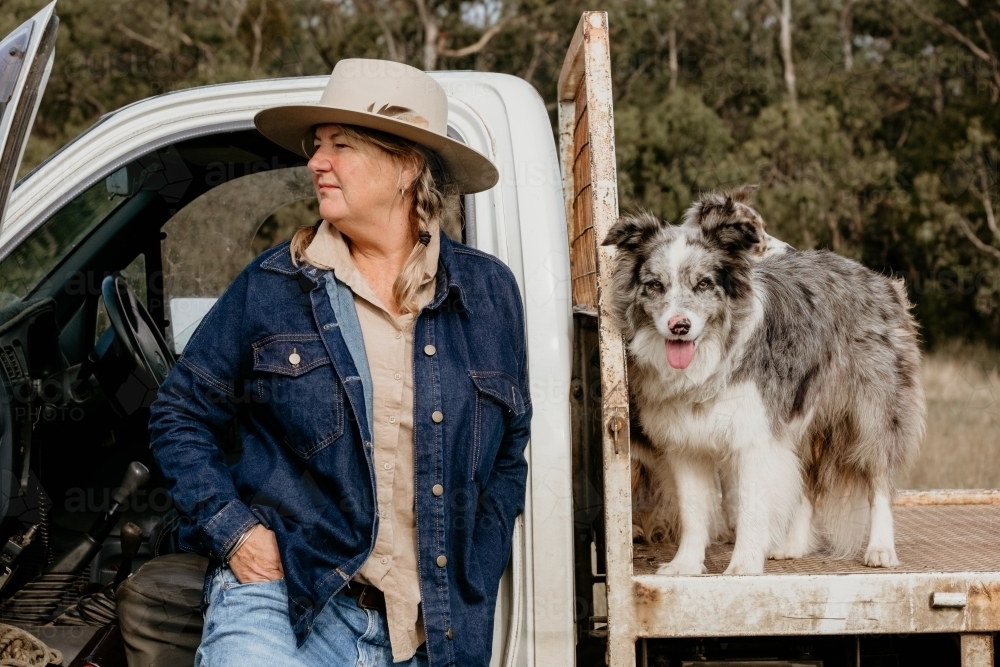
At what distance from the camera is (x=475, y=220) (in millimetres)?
2656

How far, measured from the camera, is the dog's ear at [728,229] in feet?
9.18

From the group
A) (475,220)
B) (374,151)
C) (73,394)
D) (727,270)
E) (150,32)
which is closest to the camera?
(374,151)

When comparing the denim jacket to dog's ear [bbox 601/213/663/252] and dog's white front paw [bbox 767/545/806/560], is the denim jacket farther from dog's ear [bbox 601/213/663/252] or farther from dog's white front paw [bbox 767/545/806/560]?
dog's white front paw [bbox 767/545/806/560]

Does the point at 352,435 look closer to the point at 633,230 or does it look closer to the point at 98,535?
the point at 633,230

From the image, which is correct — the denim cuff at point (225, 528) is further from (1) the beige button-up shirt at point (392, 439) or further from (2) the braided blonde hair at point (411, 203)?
(2) the braided blonde hair at point (411, 203)

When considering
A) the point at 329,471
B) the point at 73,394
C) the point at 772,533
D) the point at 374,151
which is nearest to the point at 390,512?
the point at 329,471

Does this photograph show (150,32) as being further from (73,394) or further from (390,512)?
(390,512)

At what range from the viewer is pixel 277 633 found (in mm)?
2193

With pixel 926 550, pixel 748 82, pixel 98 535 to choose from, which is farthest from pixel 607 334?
pixel 748 82

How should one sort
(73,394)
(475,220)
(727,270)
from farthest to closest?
(73,394) < (727,270) < (475,220)

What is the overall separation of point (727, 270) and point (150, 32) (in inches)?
798

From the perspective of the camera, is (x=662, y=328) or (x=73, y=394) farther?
(x=73, y=394)

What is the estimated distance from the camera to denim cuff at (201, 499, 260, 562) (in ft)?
7.16

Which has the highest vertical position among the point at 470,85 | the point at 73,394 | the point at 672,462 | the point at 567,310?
the point at 470,85
